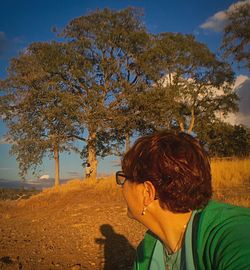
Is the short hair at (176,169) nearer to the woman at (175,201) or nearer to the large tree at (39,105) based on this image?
the woman at (175,201)

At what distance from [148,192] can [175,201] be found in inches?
5.3

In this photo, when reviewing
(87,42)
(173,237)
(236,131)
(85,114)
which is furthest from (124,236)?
(236,131)

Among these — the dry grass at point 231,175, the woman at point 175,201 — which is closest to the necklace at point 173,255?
the woman at point 175,201

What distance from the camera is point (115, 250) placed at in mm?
5664

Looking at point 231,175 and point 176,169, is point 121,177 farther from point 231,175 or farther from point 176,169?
point 231,175

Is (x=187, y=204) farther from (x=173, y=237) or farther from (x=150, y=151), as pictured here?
→ (x=150, y=151)

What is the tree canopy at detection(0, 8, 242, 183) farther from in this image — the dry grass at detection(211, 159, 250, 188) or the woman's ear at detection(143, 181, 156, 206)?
the woman's ear at detection(143, 181, 156, 206)

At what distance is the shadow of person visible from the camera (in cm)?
504

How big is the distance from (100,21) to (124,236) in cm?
2082

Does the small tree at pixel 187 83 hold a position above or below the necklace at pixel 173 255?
above

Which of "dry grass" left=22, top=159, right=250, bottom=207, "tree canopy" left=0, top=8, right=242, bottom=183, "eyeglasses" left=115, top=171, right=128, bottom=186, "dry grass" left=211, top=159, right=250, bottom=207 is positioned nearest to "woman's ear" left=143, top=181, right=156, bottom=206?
"eyeglasses" left=115, top=171, right=128, bottom=186

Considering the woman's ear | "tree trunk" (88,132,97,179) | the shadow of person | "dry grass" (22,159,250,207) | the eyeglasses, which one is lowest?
the shadow of person

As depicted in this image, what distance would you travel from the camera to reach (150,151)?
159cm

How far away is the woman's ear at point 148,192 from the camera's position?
1.63 m
